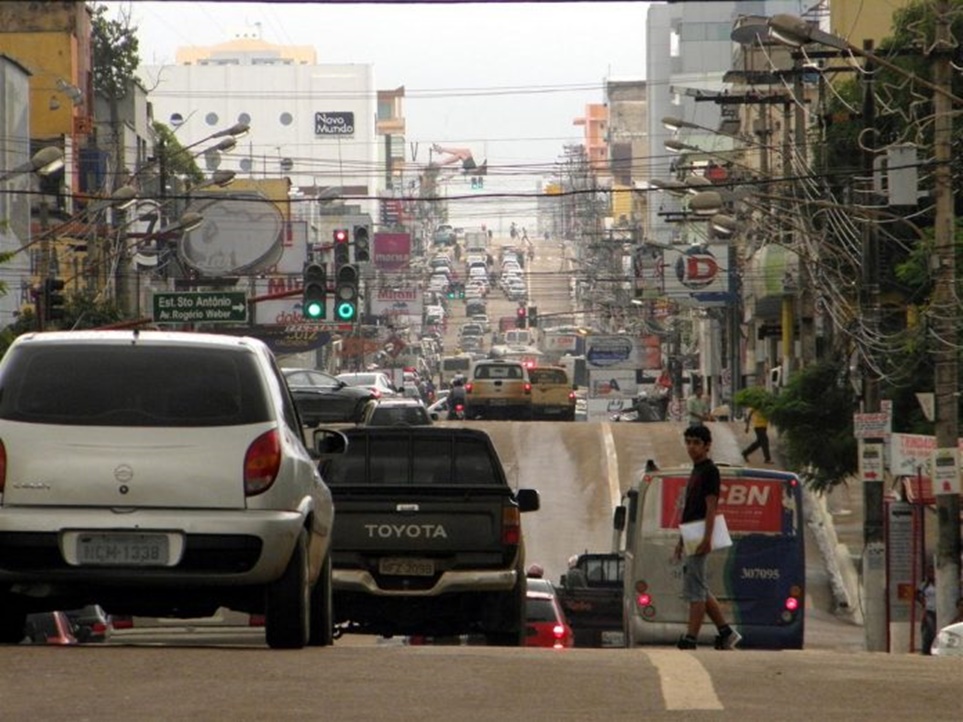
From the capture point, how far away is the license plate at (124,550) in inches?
495

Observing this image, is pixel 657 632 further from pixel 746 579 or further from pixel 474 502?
pixel 474 502

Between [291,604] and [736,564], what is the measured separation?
14521 millimetres

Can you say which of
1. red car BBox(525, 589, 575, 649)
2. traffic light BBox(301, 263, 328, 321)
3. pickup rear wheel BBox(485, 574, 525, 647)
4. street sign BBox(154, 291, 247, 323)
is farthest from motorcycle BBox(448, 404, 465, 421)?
pickup rear wheel BBox(485, 574, 525, 647)

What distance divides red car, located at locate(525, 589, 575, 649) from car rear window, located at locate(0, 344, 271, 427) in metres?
13.0

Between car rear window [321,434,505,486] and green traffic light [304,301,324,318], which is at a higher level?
green traffic light [304,301,324,318]

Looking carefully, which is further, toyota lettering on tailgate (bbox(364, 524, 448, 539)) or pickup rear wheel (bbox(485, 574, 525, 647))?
pickup rear wheel (bbox(485, 574, 525, 647))

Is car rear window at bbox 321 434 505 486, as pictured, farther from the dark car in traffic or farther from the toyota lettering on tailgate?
the dark car in traffic

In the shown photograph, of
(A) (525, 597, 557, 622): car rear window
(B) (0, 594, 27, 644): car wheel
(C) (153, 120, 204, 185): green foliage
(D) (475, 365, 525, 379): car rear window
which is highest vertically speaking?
(C) (153, 120, 204, 185): green foliage

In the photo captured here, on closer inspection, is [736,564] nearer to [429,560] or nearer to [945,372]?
[945,372]

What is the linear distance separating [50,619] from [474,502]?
6.98m

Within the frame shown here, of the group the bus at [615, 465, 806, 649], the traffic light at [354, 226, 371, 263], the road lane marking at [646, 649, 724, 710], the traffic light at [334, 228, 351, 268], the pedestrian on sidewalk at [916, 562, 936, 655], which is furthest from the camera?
the traffic light at [354, 226, 371, 263]

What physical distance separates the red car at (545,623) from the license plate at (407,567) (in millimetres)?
6534

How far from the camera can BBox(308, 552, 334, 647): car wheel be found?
47.5 feet

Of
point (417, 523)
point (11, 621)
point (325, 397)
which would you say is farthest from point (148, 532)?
point (325, 397)
